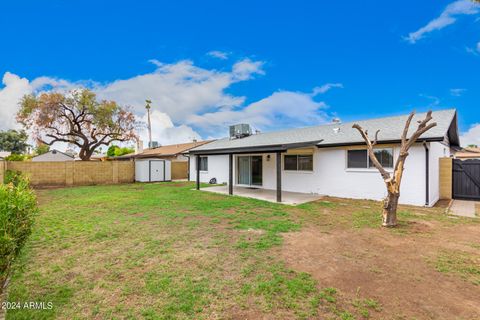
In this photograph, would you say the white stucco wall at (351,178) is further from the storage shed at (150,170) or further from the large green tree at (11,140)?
the large green tree at (11,140)

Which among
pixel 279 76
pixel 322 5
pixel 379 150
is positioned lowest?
pixel 379 150

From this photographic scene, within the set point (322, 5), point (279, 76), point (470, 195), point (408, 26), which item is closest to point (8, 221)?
point (322, 5)

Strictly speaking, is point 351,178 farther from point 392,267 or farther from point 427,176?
point 392,267

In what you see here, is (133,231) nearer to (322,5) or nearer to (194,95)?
(322,5)

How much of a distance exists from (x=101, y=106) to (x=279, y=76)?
16.2 m

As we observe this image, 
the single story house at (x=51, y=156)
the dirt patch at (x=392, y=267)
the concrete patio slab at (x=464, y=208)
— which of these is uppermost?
the single story house at (x=51, y=156)

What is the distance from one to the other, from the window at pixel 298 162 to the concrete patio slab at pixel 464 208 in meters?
5.59

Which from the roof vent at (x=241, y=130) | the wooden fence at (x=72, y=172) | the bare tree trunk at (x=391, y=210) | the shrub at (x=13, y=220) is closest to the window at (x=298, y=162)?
the bare tree trunk at (x=391, y=210)

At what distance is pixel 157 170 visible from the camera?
1942cm

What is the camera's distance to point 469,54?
38.1 ft

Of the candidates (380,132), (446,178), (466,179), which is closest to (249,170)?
(380,132)

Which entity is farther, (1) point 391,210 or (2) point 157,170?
(2) point 157,170

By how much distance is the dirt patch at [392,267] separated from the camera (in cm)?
276

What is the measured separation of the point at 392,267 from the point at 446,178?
987cm
